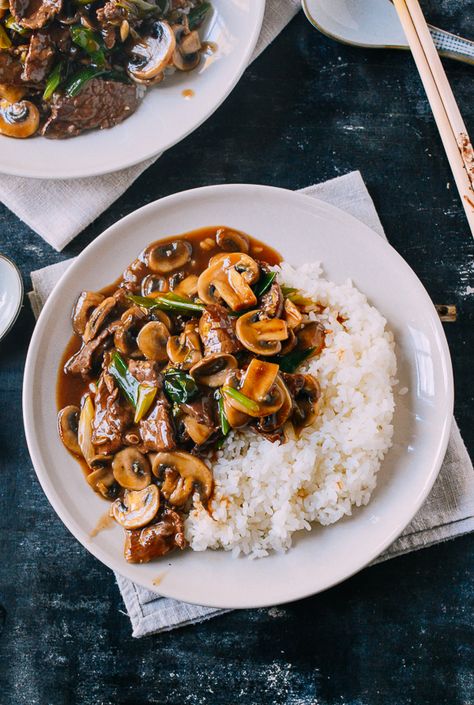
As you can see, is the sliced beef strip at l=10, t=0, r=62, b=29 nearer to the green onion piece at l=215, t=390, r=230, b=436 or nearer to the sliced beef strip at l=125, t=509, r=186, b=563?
the green onion piece at l=215, t=390, r=230, b=436

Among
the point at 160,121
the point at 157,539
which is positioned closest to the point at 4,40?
the point at 160,121

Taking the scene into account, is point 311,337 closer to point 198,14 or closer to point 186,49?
point 186,49

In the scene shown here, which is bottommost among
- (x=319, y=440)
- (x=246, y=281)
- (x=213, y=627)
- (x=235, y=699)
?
(x=235, y=699)

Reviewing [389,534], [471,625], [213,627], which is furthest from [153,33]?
[471,625]

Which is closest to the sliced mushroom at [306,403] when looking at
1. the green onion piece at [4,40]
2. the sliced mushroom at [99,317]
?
the sliced mushroom at [99,317]

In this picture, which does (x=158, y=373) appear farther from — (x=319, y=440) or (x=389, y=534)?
(x=389, y=534)

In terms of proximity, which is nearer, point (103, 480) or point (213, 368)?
point (213, 368)
